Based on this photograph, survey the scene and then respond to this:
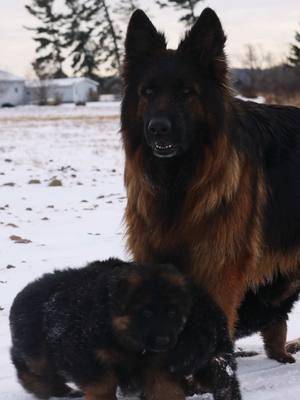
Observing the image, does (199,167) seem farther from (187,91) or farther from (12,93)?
(12,93)

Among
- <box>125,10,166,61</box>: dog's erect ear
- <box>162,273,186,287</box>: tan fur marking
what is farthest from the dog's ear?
<box>162,273,186,287</box>: tan fur marking

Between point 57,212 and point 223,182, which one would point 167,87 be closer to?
point 223,182

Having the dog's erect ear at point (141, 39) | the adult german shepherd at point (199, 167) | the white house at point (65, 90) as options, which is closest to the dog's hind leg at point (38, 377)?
the adult german shepherd at point (199, 167)

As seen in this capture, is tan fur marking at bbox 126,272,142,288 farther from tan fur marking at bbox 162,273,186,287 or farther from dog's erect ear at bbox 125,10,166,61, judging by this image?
dog's erect ear at bbox 125,10,166,61

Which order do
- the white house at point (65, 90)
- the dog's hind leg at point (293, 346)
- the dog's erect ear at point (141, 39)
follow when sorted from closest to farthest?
the dog's erect ear at point (141, 39)
the dog's hind leg at point (293, 346)
the white house at point (65, 90)

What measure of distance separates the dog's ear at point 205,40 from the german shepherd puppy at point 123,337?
1.58m

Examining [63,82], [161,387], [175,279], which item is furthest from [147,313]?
[63,82]

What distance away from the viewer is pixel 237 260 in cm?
511

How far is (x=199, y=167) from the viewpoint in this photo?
197 inches

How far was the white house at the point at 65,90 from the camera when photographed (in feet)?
254

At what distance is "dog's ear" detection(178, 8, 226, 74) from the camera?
494 centimetres

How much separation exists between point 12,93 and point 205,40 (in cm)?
8682

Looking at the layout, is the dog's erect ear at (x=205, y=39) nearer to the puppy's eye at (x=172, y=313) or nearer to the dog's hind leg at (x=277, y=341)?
the puppy's eye at (x=172, y=313)

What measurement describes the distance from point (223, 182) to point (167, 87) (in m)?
0.80
